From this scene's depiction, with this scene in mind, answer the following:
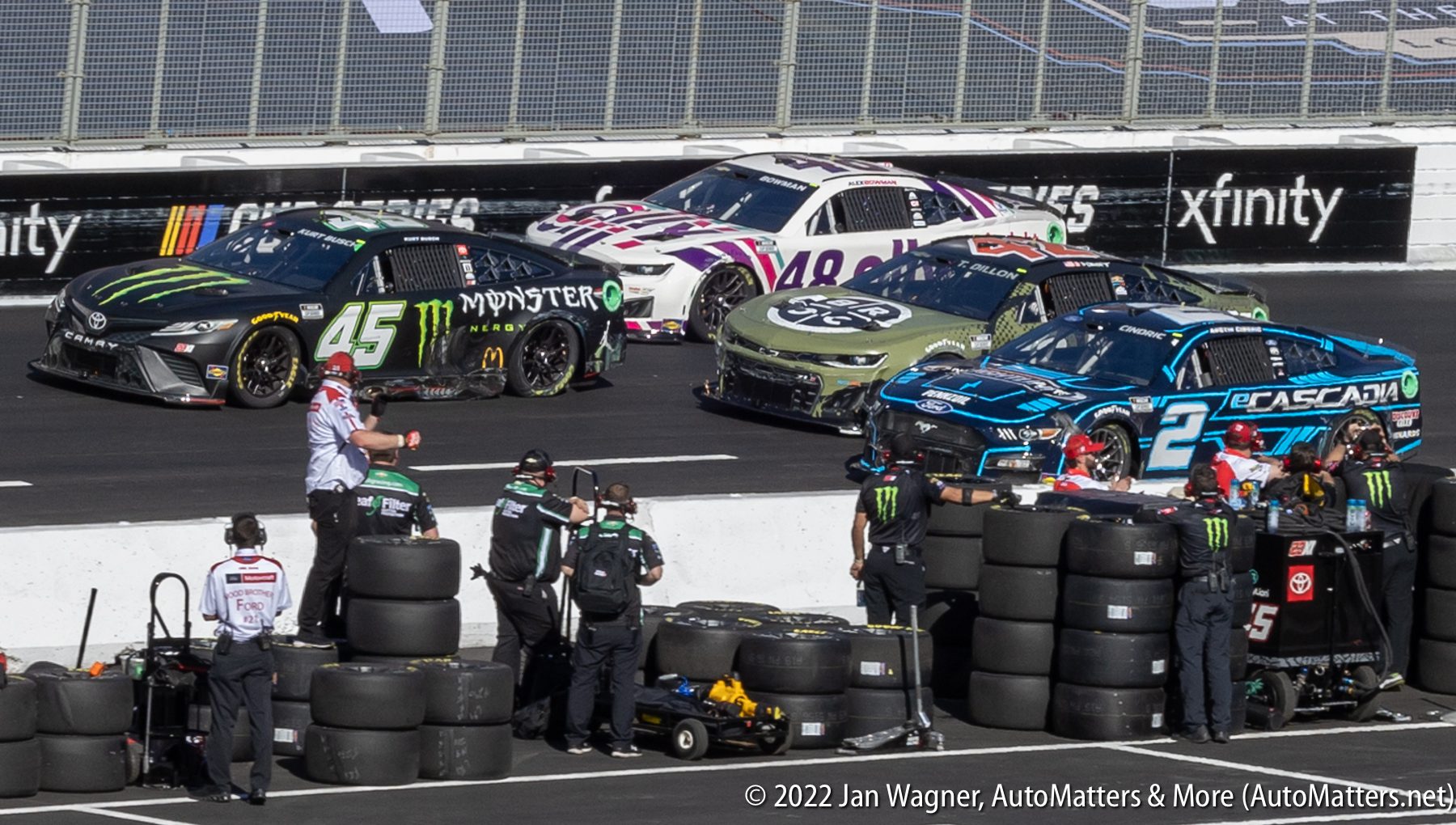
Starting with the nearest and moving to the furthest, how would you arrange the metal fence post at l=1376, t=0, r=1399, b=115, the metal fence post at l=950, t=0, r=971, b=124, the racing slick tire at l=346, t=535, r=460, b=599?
A: the racing slick tire at l=346, t=535, r=460, b=599 < the metal fence post at l=950, t=0, r=971, b=124 < the metal fence post at l=1376, t=0, r=1399, b=115

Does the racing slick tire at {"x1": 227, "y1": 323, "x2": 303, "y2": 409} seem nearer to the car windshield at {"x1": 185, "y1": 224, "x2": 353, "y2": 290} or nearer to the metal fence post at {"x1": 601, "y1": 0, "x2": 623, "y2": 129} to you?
the car windshield at {"x1": 185, "y1": 224, "x2": 353, "y2": 290}

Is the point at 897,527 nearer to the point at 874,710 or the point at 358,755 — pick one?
the point at 874,710

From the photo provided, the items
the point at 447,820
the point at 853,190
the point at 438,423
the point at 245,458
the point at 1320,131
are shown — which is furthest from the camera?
the point at 1320,131

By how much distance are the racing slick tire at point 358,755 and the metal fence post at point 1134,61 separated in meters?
17.3

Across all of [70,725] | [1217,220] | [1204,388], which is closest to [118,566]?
[70,725]

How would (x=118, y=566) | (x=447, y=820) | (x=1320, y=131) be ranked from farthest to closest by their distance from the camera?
(x=1320, y=131) → (x=118, y=566) → (x=447, y=820)

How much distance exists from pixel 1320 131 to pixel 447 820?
19.9 m

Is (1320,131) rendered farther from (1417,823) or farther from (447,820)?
(447,820)

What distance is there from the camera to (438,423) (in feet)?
61.4

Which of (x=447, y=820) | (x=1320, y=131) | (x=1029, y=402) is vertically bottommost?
(x=447, y=820)

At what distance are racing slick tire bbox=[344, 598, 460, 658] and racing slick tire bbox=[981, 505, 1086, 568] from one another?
3.04 metres

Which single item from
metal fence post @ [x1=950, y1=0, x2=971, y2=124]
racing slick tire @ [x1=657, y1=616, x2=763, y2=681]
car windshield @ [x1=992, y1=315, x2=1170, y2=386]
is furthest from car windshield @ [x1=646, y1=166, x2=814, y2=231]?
racing slick tire @ [x1=657, y1=616, x2=763, y2=681]

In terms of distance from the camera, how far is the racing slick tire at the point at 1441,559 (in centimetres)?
1460

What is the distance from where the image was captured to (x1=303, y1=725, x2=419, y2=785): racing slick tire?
11.5 meters
